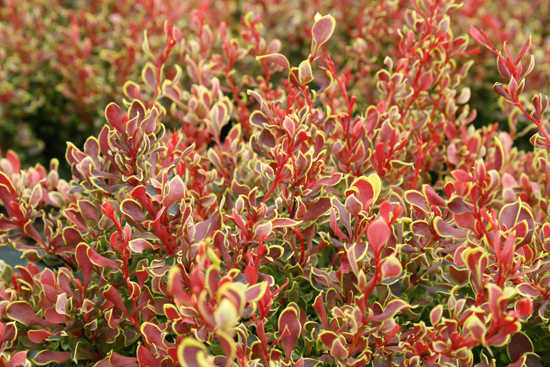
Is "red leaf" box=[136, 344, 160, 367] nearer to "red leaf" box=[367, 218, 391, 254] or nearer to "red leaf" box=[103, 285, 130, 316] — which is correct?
"red leaf" box=[103, 285, 130, 316]

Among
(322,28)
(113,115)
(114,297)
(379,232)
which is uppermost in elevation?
(322,28)

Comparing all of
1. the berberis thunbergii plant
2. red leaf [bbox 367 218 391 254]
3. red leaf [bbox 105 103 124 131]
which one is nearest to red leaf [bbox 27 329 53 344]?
the berberis thunbergii plant

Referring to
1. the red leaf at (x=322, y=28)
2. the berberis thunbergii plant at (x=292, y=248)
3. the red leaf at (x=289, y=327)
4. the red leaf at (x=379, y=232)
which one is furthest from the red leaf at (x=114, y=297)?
the red leaf at (x=322, y=28)

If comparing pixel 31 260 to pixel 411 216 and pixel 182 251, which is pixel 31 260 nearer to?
pixel 182 251

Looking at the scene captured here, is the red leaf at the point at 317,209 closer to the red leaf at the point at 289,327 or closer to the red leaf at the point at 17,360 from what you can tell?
the red leaf at the point at 289,327

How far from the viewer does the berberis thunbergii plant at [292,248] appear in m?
1.09

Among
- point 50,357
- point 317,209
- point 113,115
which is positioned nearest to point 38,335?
point 50,357

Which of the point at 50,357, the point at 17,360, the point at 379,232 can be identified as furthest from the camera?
the point at 50,357

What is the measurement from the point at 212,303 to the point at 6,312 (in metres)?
0.64

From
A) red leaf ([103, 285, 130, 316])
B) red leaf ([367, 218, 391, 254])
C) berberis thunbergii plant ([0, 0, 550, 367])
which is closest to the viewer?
red leaf ([367, 218, 391, 254])

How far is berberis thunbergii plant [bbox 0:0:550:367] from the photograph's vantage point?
1.09 m

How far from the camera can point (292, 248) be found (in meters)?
1.34

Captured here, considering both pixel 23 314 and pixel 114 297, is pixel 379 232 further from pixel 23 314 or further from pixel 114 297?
pixel 23 314

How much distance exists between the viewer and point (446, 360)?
110 centimetres
